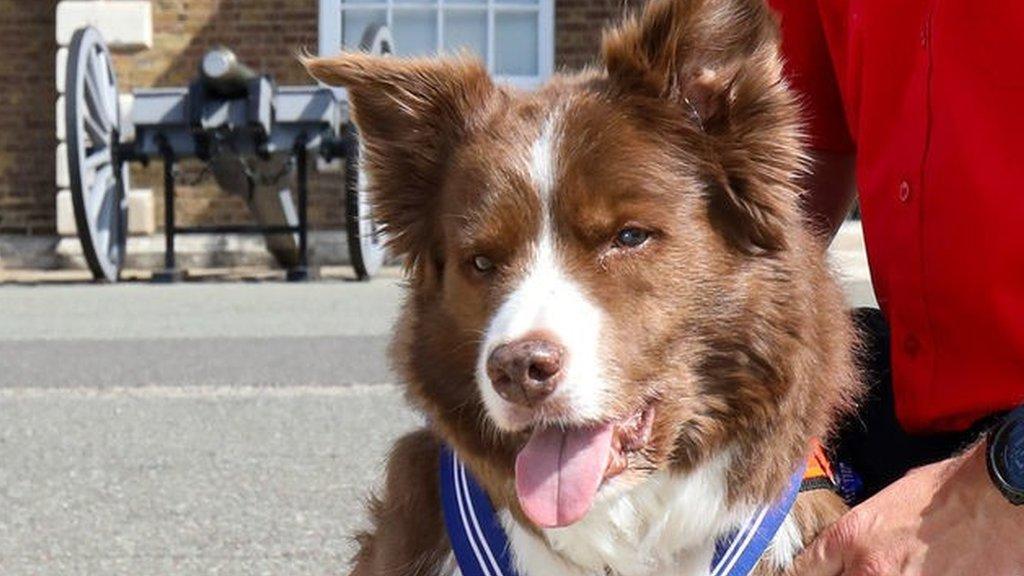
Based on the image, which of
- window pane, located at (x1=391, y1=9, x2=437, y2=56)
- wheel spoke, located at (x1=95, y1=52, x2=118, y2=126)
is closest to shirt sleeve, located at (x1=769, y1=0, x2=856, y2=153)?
wheel spoke, located at (x1=95, y1=52, x2=118, y2=126)

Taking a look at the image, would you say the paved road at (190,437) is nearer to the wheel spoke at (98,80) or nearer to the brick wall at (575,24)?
the wheel spoke at (98,80)

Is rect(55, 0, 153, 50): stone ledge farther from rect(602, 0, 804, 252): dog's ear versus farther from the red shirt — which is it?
rect(602, 0, 804, 252): dog's ear

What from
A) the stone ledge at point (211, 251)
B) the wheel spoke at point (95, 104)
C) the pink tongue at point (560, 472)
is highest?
the pink tongue at point (560, 472)

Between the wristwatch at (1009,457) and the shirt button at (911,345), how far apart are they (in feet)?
1.04

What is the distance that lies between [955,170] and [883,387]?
0.55 meters

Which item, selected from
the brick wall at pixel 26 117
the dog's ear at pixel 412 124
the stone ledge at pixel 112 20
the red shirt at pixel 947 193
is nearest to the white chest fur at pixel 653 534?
the red shirt at pixel 947 193

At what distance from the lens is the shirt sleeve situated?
328 cm

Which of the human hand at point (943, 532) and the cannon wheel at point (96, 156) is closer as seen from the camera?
the human hand at point (943, 532)

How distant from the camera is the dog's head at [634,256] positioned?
103 inches

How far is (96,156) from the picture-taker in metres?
13.3

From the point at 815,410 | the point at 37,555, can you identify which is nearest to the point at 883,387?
the point at 815,410

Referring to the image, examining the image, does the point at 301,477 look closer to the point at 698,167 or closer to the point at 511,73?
the point at 698,167

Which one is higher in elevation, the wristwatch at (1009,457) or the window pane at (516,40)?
the wristwatch at (1009,457)

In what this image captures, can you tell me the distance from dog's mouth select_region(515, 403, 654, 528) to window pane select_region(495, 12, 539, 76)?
42.2 feet
